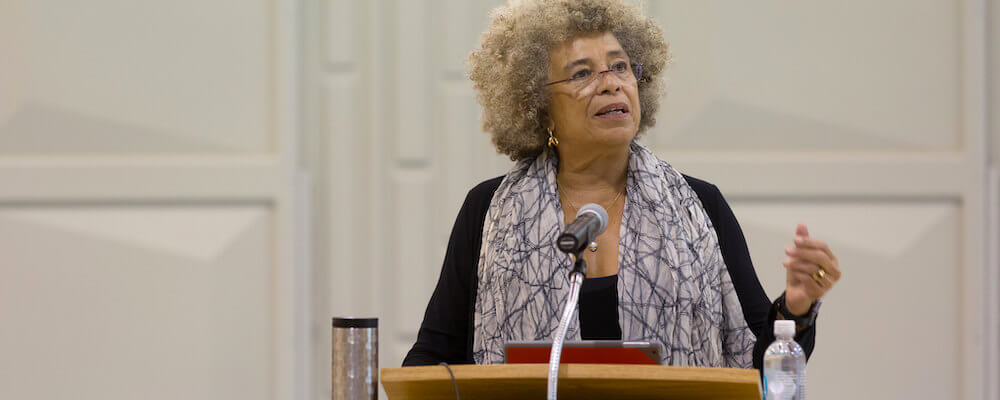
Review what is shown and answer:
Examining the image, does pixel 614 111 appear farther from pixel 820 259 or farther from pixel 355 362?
pixel 355 362

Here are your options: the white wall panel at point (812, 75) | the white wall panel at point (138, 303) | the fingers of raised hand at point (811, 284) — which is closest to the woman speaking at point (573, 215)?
the fingers of raised hand at point (811, 284)

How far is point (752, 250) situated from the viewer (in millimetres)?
3320

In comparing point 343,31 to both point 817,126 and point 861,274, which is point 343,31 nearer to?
point 817,126

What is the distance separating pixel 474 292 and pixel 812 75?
172 cm

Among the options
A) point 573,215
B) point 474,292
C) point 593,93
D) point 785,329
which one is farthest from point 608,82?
point 785,329

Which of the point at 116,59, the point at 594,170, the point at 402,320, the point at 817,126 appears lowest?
the point at 402,320

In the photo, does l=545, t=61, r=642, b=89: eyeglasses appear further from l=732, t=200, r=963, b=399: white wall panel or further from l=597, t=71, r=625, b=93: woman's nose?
l=732, t=200, r=963, b=399: white wall panel

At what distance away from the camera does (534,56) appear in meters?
2.22

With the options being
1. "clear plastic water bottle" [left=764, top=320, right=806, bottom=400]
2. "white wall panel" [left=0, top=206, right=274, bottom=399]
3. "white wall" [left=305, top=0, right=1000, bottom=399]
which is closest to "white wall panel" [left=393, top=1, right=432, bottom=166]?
"white wall" [left=305, top=0, right=1000, bottom=399]

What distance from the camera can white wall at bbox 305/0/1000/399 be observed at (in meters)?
3.29

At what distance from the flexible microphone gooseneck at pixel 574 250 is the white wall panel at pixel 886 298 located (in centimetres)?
205

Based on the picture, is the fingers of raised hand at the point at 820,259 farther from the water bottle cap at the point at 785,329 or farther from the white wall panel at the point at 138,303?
the white wall panel at the point at 138,303

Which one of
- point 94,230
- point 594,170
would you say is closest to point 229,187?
point 94,230

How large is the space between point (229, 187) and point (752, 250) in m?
1.80
